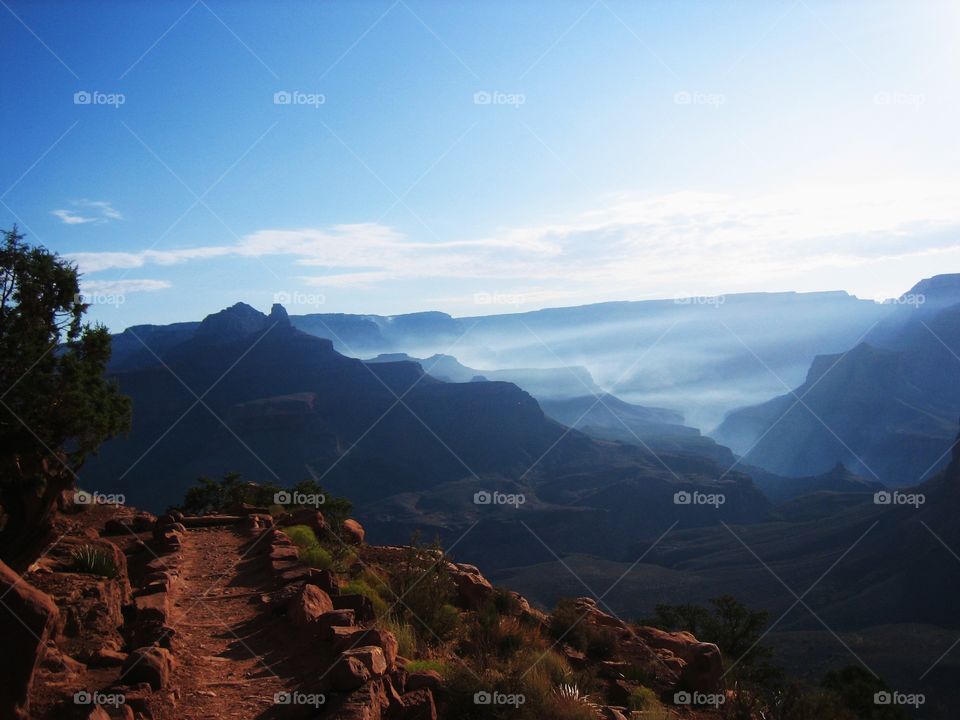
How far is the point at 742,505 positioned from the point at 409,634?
147 m

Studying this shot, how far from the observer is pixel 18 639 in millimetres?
7227

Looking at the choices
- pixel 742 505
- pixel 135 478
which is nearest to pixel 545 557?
pixel 742 505

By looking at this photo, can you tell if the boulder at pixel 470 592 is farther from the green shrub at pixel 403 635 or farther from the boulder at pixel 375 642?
the boulder at pixel 375 642

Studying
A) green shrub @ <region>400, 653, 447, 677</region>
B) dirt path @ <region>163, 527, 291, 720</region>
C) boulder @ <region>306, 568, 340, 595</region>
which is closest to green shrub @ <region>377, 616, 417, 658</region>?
green shrub @ <region>400, 653, 447, 677</region>

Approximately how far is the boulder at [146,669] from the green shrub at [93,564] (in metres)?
4.02

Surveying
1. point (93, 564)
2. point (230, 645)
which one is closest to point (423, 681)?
point (230, 645)

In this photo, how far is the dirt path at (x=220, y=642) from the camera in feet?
28.9

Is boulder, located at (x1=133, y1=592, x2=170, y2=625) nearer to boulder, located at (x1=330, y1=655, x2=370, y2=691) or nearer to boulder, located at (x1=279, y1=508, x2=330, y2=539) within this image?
boulder, located at (x1=330, y1=655, x2=370, y2=691)

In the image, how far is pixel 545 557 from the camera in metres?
119

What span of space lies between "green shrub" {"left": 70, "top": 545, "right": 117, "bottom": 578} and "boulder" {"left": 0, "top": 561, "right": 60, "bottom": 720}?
5.22 metres

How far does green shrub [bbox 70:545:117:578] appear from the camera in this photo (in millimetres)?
12273

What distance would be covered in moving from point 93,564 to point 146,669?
4608 millimetres

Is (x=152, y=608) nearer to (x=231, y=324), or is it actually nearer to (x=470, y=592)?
(x=470, y=592)

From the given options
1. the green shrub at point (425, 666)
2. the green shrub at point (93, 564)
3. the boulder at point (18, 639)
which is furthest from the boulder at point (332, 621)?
the green shrub at point (93, 564)
